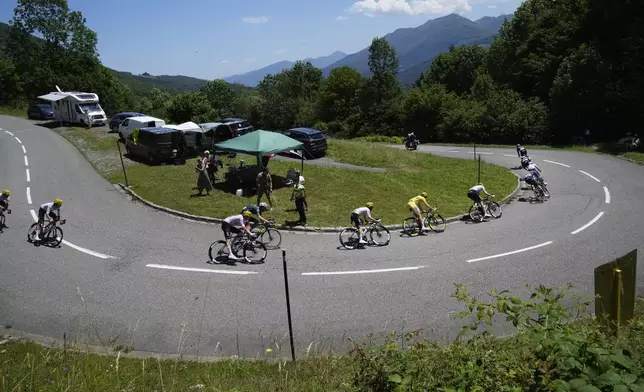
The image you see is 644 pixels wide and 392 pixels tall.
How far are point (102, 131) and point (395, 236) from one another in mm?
31870

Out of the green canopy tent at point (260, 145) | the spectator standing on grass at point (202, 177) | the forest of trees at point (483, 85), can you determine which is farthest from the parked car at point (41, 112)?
the green canopy tent at point (260, 145)

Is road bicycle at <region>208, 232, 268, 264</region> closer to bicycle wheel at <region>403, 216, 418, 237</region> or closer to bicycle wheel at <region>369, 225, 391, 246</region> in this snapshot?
bicycle wheel at <region>369, 225, 391, 246</region>

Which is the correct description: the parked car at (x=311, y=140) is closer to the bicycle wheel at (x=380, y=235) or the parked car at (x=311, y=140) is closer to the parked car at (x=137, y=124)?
the parked car at (x=137, y=124)

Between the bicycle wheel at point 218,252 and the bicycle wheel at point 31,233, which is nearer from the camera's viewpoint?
the bicycle wheel at point 218,252

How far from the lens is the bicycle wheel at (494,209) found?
1953cm

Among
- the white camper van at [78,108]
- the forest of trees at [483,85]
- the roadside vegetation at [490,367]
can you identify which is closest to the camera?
the roadside vegetation at [490,367]

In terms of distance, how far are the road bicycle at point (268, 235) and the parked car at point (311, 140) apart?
15881 millimetres

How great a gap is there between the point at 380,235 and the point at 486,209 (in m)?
5.83

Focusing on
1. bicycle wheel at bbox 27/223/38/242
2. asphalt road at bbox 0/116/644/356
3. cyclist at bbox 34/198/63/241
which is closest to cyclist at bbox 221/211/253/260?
asphalt road at bbox 0/116/644/356

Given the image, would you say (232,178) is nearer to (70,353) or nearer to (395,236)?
(395,236)

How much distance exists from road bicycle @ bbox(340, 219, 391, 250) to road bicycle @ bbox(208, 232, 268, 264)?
2899 millimetres

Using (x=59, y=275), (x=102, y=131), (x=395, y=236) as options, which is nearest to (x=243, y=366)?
(x=59, y=275)

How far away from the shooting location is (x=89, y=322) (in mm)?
10648

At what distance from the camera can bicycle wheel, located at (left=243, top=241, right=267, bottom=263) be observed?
14.5 meters
